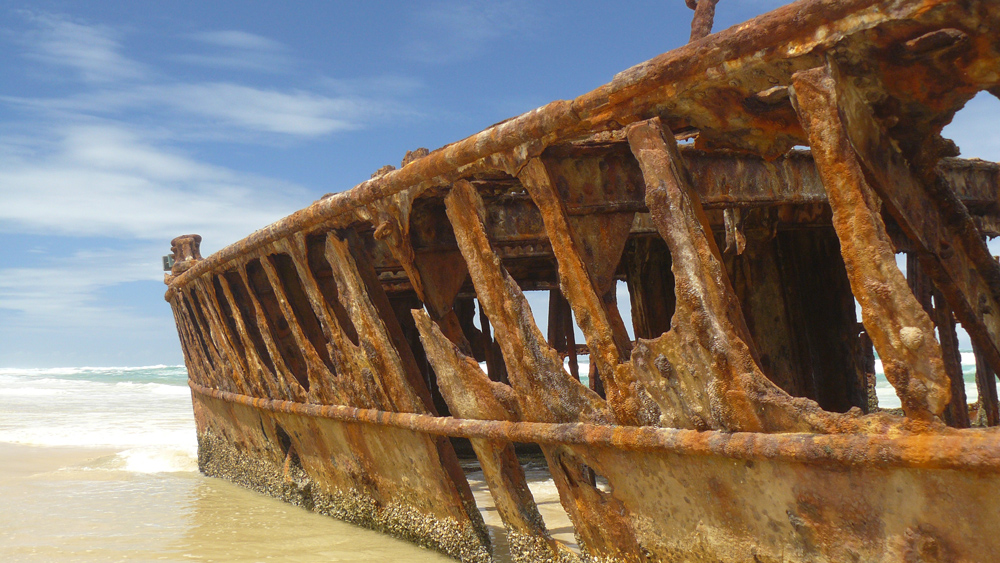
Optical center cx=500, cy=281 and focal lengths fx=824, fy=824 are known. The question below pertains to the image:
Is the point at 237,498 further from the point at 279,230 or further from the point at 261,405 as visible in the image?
the point at 279,230

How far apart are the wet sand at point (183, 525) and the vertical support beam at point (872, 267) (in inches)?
114

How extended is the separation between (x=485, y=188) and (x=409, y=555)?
6.68 ft

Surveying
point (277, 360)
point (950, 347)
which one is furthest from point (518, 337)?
point (950, 347)

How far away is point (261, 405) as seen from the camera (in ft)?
20.4

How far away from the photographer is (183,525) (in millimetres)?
6043

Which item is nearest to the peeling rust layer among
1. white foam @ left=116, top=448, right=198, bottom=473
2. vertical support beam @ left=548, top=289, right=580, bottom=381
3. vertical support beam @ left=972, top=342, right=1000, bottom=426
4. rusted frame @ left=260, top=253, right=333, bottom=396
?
rusted frame @ left=260, top=253, right=333, bottom=396

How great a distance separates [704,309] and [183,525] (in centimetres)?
487

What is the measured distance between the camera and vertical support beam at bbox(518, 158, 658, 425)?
9.61 feet

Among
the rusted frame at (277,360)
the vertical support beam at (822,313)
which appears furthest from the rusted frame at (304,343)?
Result: the vertical support beam at (822,313)

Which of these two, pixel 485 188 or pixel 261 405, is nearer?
pixel 485 188

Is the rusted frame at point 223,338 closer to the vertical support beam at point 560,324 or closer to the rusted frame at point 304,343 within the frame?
the rusted frame at point 304,343

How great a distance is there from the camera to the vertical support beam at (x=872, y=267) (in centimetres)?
204

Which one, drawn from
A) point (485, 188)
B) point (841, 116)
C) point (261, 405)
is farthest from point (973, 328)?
point (261, 405)

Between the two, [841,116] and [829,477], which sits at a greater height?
[841,116]
